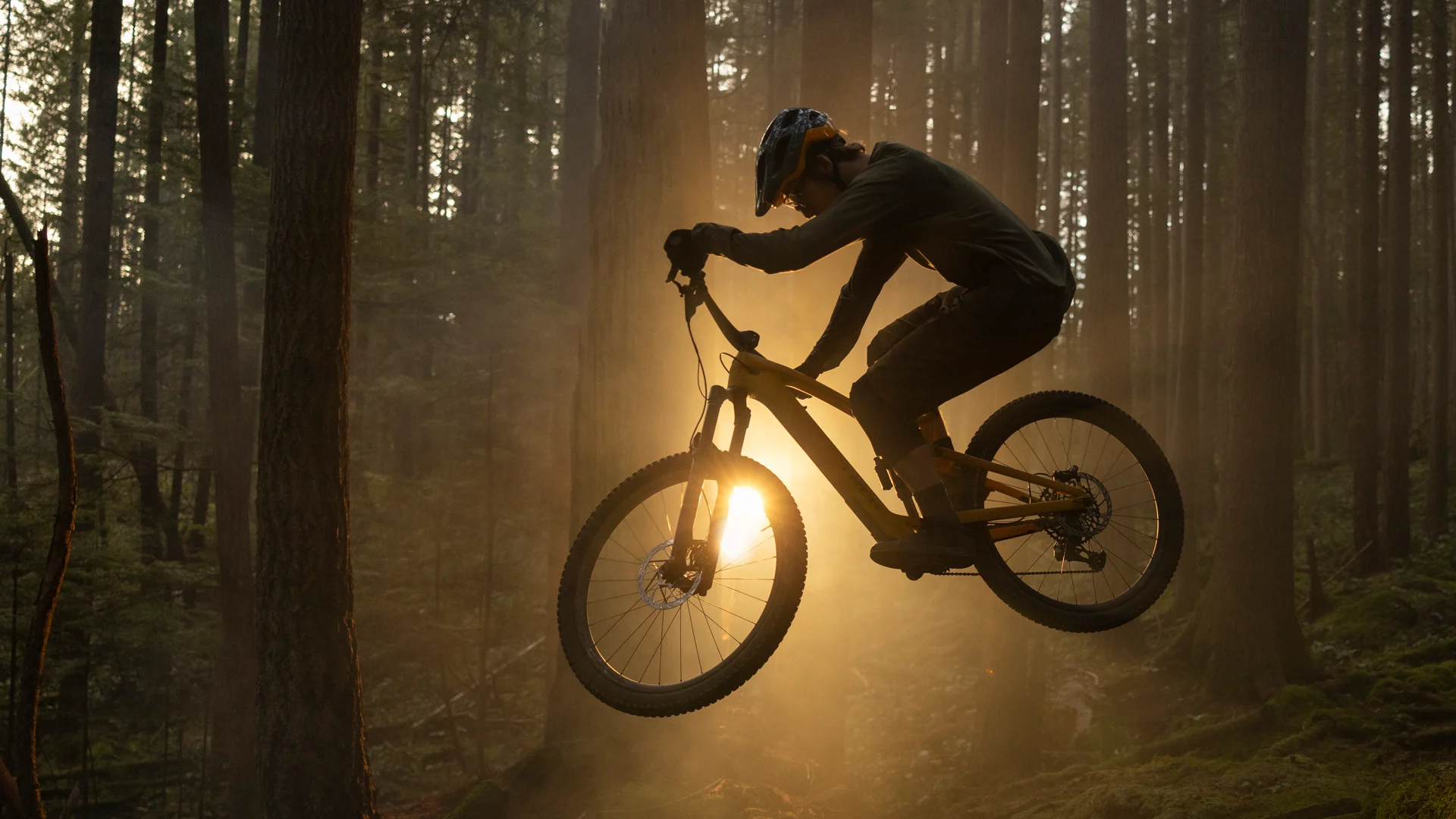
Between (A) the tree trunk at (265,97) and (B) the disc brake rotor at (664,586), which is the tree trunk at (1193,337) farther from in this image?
(A) the tree trunk at (265,97)

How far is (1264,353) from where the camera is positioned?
9.31 meters

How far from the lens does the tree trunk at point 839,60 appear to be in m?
8.95

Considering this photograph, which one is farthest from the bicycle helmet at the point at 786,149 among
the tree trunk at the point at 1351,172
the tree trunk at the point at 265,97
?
the tree trunk at the point at 1351,172

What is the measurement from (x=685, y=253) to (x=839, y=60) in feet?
20.5

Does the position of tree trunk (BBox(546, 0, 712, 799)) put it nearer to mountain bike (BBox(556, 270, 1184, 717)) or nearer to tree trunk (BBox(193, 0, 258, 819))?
mountain bike (BBox(556, 270, 1184, 717))

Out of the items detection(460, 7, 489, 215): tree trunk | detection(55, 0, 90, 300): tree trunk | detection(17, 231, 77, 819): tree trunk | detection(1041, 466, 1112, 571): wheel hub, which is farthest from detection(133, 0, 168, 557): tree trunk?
detection(1041, 466, 1112, 571): wheel hub

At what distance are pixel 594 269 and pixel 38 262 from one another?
3.97 m

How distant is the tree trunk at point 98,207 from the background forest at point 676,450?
6 centimetres

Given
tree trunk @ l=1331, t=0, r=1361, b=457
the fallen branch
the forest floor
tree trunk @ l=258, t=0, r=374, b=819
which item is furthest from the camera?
tree trunk @ l=1331, t=0, r=1361, b=457

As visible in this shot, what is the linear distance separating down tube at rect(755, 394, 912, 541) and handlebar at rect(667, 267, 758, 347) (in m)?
0.23

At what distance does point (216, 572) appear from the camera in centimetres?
1191

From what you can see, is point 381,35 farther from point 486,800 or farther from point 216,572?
point 486,800

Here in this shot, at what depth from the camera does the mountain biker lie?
350cm

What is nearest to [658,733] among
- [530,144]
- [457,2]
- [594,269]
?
[594,269]
